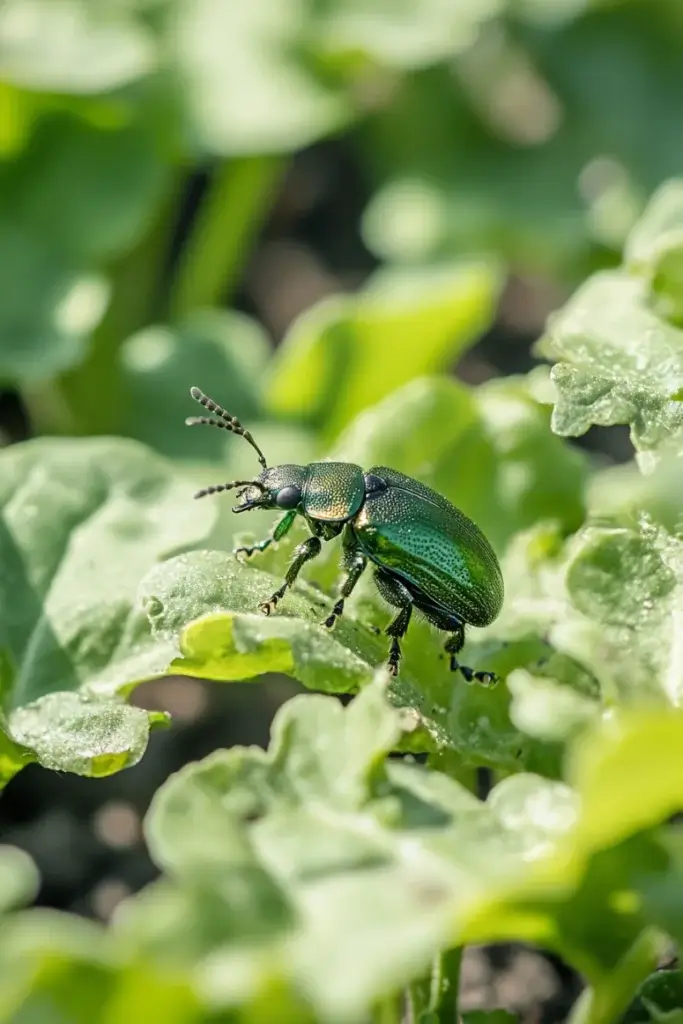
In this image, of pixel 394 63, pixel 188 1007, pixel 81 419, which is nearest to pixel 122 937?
pixel 188 1007

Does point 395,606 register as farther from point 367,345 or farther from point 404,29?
point 404,29

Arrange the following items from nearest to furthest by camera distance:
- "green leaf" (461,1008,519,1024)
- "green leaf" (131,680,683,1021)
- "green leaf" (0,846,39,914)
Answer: "green leaf" (131,680,683,1021) → "green leaf" (0,846,39,914) → "green leaf" (461,1008,519,1024)

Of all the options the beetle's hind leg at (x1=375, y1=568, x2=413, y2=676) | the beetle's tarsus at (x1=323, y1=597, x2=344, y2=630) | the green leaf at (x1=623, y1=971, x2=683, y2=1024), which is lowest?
the green leaf at (x1=623, y1=971, x2=683, y2=1024)

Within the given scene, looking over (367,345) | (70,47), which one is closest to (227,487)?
(367,345)

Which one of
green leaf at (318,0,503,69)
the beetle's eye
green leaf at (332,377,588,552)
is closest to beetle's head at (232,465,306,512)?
the beetle's eye

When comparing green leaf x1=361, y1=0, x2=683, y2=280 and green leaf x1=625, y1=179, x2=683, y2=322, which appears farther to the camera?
green leaf x1=361, y1=0, x2=683, y2=280

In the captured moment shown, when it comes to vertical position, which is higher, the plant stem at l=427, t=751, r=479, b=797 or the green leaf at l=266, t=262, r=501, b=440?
the green leaf at l=266, t=262, r=501, b=440

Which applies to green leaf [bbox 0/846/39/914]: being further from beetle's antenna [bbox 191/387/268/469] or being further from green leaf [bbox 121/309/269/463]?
green leaf [bbox 121/309/269/463]

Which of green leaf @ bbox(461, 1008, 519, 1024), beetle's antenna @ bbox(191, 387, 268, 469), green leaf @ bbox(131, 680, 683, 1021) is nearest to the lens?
green leaf @ bbox(131, 680, 683, 1021)
